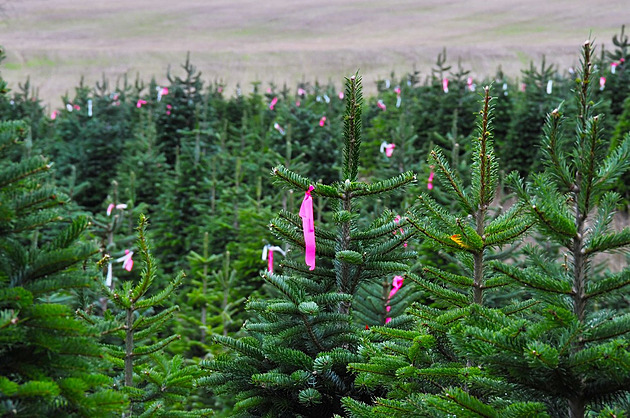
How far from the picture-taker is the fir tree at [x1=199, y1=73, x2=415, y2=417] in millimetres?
3807

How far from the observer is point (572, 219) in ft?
9.39

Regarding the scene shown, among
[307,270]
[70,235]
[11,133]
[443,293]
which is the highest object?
[11,133]

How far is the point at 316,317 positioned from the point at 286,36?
225 ft

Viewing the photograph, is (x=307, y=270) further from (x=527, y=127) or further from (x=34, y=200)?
(x=527, y=127)

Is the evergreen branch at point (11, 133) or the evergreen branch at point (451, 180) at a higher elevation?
the evergreen branch at point (11, 133)

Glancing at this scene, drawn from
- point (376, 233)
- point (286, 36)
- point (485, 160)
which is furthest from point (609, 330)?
point (286, 36)

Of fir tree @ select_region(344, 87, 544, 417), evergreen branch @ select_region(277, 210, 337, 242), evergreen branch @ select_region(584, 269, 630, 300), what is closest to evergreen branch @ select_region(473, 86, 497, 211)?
fir tree @ select_region(344, 87, 544, 417)

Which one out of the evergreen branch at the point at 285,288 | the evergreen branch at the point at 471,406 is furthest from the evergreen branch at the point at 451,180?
the evergreen branch at the point at 471,406

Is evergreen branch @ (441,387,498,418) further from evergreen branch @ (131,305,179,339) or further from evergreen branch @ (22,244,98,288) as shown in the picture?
evergreen branch @ (131,305,179,339)

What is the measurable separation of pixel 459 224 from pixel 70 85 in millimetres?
52831

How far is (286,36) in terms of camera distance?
69.9 m

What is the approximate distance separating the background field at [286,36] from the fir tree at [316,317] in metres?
43.7

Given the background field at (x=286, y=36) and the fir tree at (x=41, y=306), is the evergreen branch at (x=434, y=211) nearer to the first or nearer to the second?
the fir tree at (x=41, y=306)

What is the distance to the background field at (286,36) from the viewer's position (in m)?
55.7
